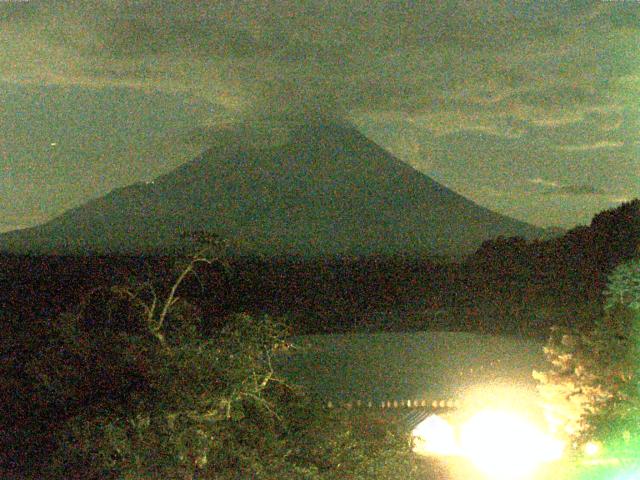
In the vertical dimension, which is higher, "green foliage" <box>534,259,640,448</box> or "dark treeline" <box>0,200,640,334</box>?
"dark treeline" <box>0,200,640,334</box>

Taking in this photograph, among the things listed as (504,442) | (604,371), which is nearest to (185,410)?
(604,371)

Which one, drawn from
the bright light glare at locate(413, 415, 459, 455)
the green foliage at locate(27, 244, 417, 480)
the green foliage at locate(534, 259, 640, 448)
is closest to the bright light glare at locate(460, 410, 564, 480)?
the bright light glare at locate(413, 415, 459, 455)

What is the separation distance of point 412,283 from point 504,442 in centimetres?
1797

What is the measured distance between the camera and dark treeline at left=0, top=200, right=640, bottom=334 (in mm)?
23703

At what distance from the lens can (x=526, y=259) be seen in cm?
2739

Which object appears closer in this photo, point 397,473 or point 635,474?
point 397,473

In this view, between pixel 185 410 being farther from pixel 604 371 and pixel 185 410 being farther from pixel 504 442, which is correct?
pixel 504 442

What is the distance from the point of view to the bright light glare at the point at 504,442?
469 inches

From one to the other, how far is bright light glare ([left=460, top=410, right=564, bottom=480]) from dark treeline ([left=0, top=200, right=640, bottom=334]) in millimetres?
9781

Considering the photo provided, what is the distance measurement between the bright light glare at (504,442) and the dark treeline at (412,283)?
9781mm

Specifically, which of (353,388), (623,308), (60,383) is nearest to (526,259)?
(353,388)

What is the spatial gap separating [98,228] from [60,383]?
3043 centimetres

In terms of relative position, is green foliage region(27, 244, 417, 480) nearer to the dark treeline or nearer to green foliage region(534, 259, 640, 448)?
green foliage region(534, 259, 640, 448)

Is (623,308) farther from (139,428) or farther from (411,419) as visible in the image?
(139,428)
